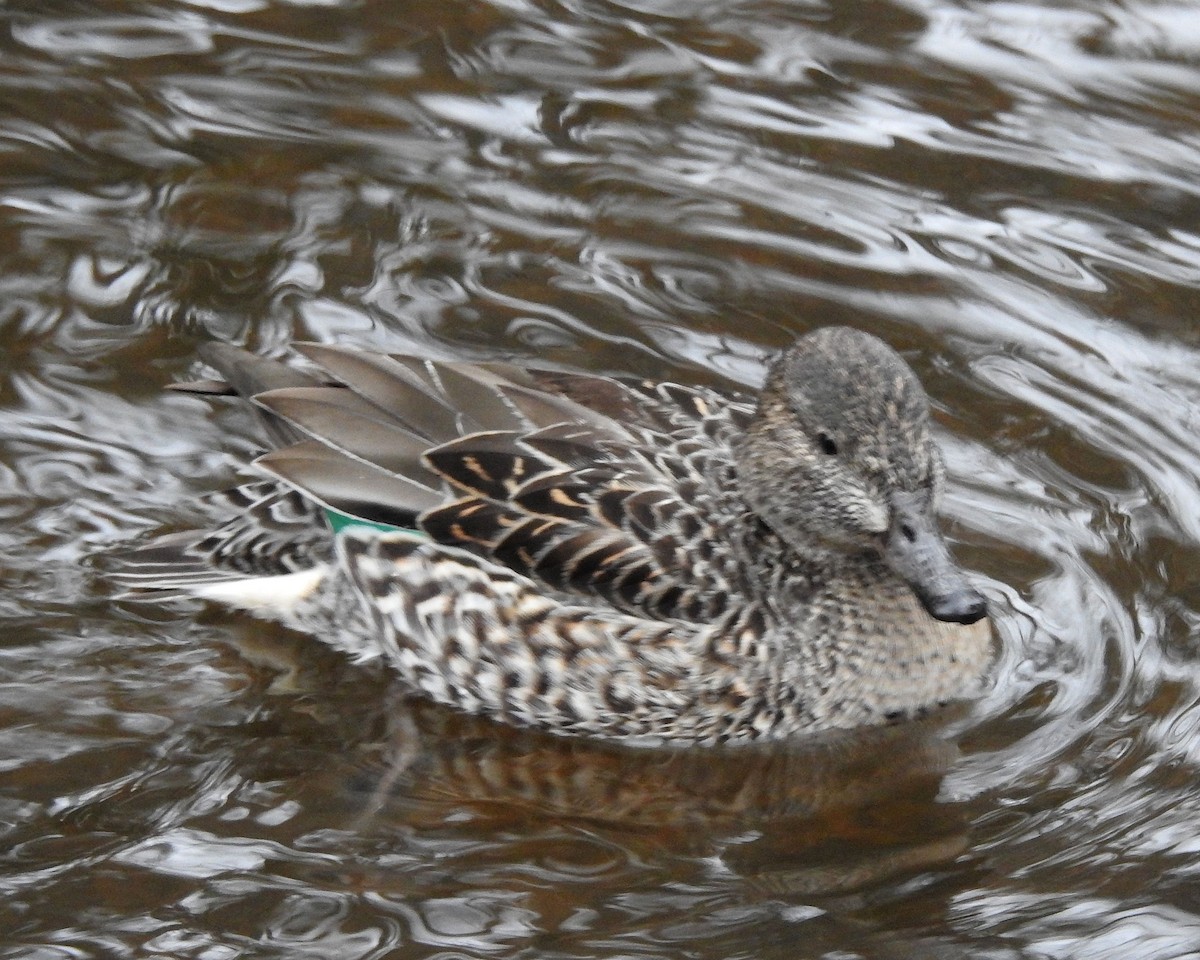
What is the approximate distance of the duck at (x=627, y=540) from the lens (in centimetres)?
603

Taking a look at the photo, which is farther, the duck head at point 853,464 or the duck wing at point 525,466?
the duck wing at point 525,466

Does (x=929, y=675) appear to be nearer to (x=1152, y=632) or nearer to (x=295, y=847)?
(x=1152, y=632)

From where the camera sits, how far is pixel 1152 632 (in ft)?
21.1

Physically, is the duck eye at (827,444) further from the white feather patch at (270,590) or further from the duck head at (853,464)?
the white feather patch at (270,590)

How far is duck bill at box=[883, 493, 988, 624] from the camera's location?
5.71 m

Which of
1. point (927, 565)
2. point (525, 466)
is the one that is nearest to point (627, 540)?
point (525, 466)

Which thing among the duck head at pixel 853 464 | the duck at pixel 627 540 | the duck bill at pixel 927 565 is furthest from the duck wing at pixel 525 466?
the duck bill at pixel 927 565

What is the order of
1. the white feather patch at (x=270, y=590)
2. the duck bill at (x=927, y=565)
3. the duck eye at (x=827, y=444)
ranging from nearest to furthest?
the duck bill at (x=927, y=565) < the duck eye at (x=827, y=444) < the white feather patch at (x=270, y=590)

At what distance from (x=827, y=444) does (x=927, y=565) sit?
0.51 metres

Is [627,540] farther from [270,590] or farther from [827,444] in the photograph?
[270,590]

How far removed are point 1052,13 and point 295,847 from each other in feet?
19.9

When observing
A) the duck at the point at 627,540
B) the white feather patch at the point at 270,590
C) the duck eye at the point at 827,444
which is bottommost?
the white feather patch at the point at 270,590

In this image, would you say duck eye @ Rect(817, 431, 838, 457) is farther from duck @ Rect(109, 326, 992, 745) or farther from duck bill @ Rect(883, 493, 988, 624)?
duck bill @ Rect(883, 493, 988, 624)

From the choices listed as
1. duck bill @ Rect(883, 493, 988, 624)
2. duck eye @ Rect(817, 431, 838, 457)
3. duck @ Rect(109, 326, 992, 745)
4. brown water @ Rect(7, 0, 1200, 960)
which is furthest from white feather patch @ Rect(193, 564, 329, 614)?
duck bill @ Rect(883, 493, 988, 624)
